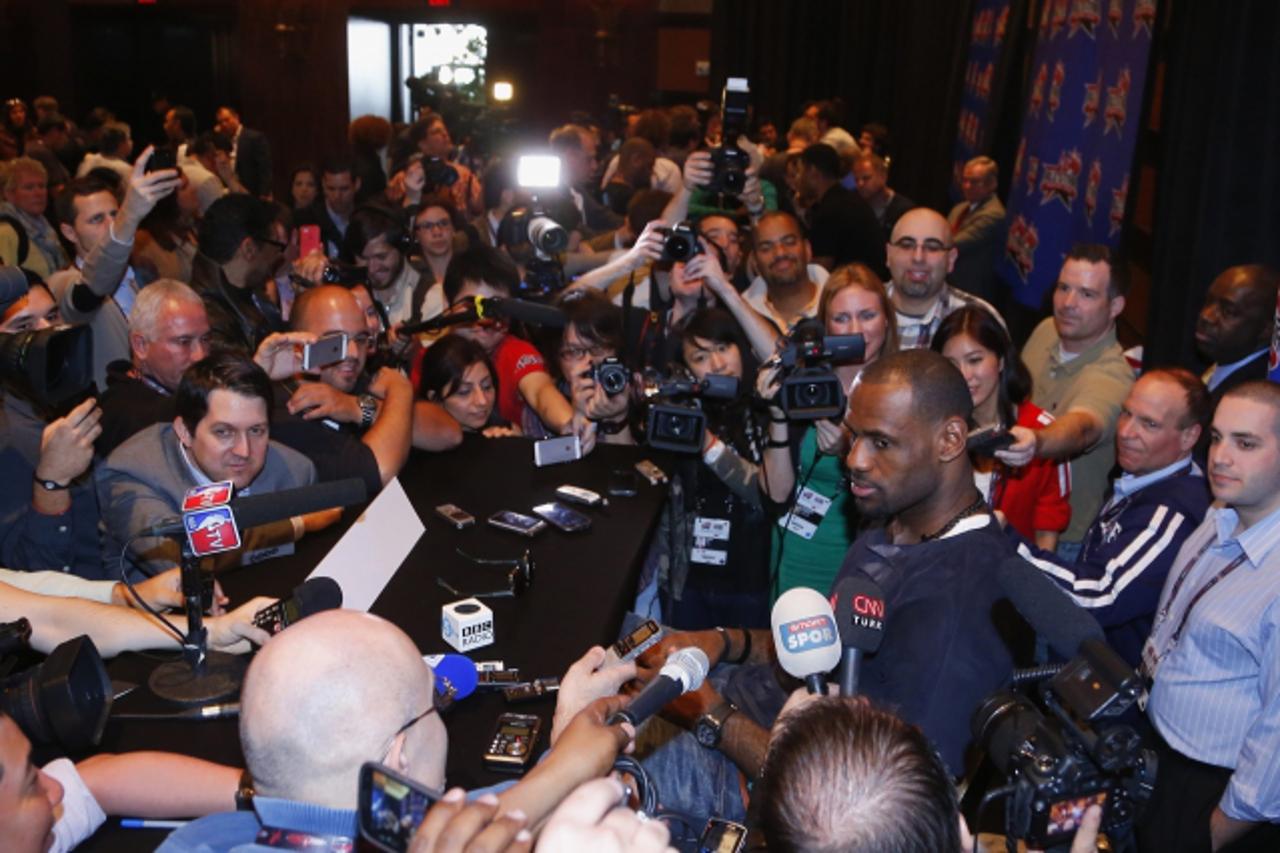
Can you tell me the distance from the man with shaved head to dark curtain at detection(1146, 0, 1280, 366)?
6.80ft

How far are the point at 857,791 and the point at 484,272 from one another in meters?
3.21

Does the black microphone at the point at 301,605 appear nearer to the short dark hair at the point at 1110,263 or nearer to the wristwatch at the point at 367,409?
the wristwatch at the point at 367,409

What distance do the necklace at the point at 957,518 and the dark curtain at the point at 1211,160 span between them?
6.84 ft

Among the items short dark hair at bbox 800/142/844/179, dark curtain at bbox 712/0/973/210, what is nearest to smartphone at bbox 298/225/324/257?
short dark hair at bbox 800/142/844/179

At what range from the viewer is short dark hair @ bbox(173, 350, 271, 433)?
2.78 m

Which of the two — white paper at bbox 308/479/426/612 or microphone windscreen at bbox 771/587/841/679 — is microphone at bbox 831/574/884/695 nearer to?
microphone windscreen at bbox 771/587/841/679

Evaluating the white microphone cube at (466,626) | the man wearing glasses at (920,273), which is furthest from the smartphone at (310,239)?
the white microphone cube at (466,626)

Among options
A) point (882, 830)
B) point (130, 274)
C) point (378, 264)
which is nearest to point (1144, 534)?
point (882, 830)

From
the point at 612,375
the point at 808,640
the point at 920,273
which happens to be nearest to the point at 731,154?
the point at 920,273

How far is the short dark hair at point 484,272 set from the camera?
4.33 metres

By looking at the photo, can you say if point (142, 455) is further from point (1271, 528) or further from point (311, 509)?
point (1271, 528)

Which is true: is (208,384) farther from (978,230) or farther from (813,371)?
(978,230)

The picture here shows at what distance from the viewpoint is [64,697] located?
1893 millimetres

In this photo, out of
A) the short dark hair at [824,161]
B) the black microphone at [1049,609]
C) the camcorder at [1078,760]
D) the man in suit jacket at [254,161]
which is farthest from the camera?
the man in suit jacket at [254,161]
